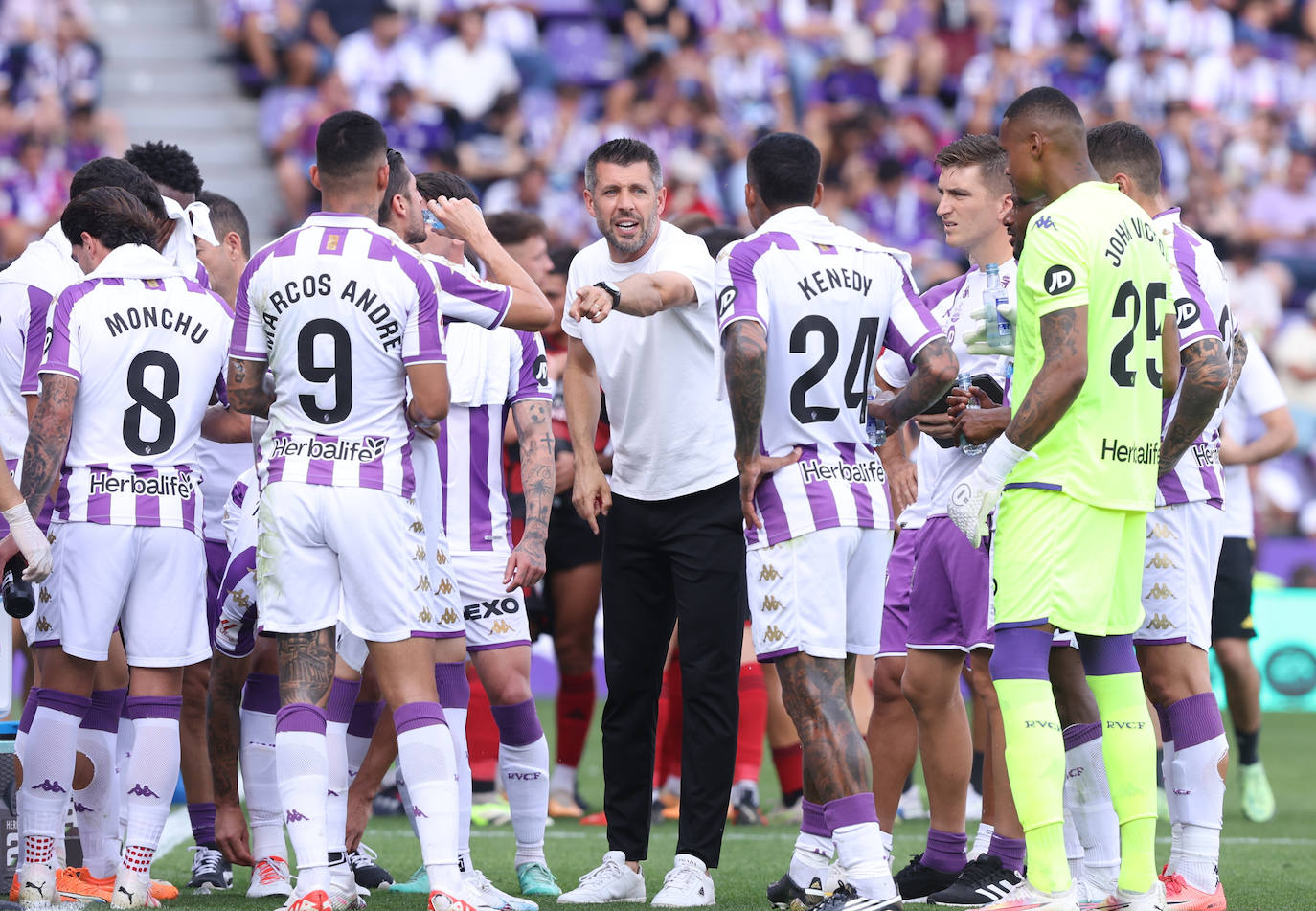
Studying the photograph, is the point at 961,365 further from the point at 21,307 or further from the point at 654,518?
the point at 21,307

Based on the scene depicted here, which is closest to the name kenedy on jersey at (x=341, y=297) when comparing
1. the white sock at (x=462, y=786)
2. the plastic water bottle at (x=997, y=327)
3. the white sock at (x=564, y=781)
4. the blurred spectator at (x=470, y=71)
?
the white sock at (x=462, y=786)

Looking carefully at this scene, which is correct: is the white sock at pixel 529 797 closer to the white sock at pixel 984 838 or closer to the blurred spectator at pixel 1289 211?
the white sock at pixel 984 838

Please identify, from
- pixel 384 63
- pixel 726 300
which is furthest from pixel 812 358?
pixel 384 63

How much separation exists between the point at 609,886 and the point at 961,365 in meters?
2.33

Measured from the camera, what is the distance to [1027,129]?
529cm

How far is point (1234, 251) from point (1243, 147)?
8.69 feet

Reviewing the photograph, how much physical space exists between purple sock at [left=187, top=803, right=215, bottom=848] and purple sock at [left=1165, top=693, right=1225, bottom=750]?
3.60 metres

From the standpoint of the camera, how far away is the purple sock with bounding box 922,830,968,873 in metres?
6.25

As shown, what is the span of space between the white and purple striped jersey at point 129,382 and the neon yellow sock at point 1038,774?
2886 mm

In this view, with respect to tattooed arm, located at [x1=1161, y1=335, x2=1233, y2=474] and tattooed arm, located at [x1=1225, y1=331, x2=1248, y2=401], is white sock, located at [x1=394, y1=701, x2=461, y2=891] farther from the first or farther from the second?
tattooed arm, located at [x1=1225, y1=331, x2=1248, y2=401]

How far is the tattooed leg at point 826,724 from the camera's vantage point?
17.6 feet

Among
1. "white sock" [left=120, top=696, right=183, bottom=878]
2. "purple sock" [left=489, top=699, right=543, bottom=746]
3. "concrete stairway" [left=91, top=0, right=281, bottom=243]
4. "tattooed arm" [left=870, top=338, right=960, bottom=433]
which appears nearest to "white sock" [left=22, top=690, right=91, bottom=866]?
"white sock" [left=120, top=696, right=183, bottom=878]

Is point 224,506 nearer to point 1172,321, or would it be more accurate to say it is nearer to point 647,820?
point 647,820

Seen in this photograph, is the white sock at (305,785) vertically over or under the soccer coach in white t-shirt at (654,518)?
under
